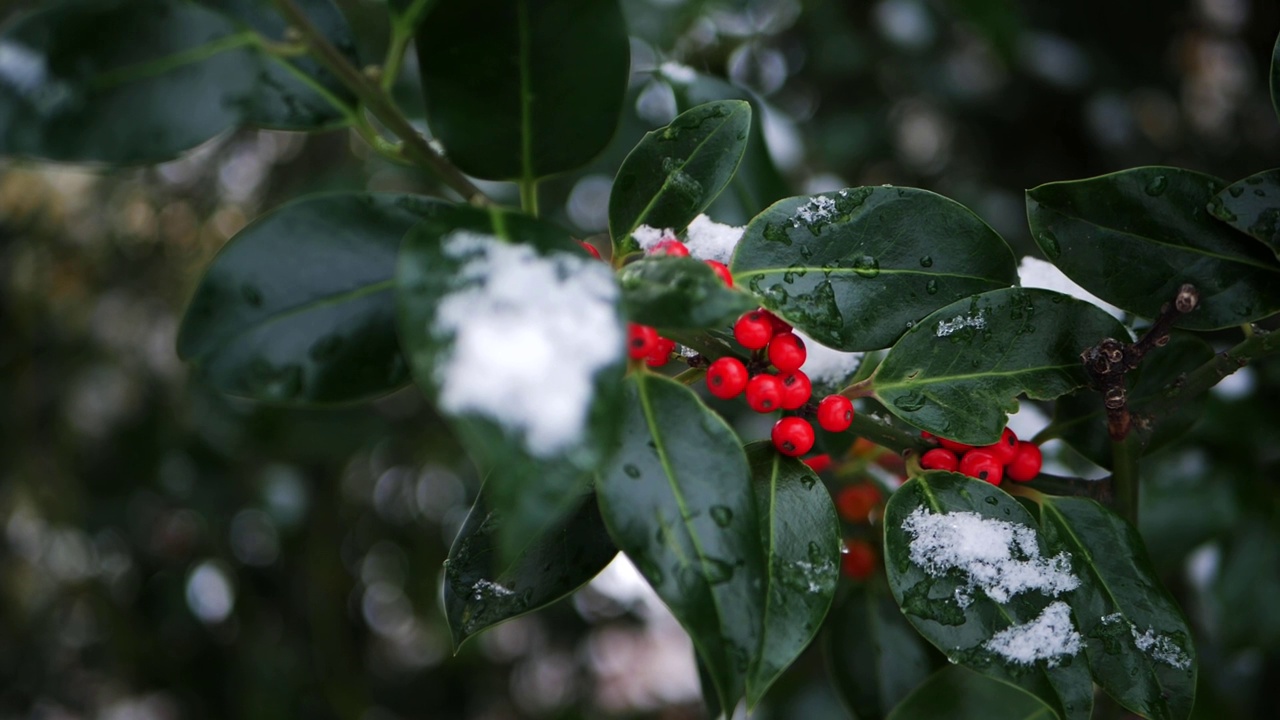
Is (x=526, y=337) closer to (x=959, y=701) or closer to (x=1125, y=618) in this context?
(x=1125, y=618)

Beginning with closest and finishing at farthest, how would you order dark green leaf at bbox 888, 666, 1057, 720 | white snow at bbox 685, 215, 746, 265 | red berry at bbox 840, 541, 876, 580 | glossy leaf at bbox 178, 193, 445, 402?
glossy leaf at bbox 178, 193, 445, 402
white snow at bbox 685, 215, 746, 265
dark green leaf at bbox 888, 666, 1057, 720
red berry at bbox 840, 541, 876, 580

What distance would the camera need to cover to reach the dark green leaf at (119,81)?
22.6 inches

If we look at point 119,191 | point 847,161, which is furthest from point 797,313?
point 119,191

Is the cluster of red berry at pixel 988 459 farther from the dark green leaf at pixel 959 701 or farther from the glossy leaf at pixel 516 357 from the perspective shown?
the glossy leaf at pixel 516 357

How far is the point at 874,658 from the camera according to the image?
3.15 feet

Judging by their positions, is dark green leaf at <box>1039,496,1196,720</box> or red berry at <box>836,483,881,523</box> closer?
dark green leaf at <box>1039,496,1196,720</box>

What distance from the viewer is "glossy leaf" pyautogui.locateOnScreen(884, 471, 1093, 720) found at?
0.61 m

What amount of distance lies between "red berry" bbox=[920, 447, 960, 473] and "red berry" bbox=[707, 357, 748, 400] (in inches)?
6.9

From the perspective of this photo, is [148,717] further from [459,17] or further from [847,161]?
[459,17]

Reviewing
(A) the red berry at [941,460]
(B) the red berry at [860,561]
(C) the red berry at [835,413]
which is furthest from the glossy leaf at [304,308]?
(B) the red berry at [860,561]

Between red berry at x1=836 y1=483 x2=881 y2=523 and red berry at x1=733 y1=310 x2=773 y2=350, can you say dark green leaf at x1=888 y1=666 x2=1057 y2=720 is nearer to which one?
red berry at x1=836 y1=483 x2=881 y2=523

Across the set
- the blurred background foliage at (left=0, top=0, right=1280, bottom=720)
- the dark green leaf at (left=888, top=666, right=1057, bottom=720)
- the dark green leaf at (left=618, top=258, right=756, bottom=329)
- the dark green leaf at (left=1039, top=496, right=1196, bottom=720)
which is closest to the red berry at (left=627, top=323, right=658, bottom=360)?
the dark green leaf at (left=618, top=258, right=756, bottom=329)

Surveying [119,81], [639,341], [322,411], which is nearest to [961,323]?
[639,341]

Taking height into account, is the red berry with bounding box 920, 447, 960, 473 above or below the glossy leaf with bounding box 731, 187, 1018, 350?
below
